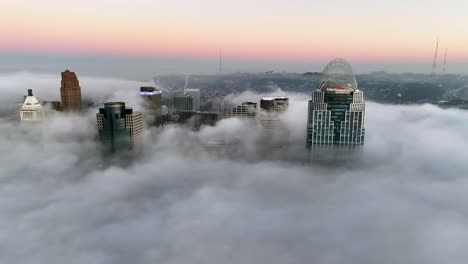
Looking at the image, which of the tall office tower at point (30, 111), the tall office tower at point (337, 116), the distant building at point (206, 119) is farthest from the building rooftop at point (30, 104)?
the tall office tower at point (337, 116)

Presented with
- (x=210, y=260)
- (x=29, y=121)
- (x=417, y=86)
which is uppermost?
(x=417, y=86)

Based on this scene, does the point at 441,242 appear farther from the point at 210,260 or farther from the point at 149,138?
the point at 149,138

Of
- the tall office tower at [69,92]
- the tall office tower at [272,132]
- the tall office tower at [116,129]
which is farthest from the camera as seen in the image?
the tall office tower at [69,92]

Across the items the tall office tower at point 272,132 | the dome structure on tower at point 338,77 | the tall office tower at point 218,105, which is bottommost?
the tall office tower at point 272,132

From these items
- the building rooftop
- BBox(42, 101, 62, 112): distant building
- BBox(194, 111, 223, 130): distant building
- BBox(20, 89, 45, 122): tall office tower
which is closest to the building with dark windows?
BBox(194, 111, 223, 130): distant building

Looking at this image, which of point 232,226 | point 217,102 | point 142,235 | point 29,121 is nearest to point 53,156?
point 29,121

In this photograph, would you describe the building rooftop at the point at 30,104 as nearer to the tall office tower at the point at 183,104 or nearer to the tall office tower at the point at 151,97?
the tall office tower at the point at 151,97
